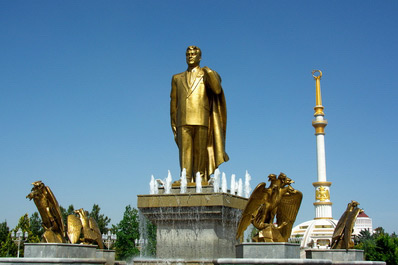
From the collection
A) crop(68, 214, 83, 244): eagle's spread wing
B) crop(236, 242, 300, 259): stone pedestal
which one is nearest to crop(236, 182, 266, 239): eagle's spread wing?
crop(236, 242, 300, 259): stone pedestal

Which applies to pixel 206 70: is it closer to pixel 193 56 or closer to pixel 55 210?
pixel 193 56

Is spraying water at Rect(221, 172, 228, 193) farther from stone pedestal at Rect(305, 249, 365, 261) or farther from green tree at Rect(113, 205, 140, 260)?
green tree at Rect(113, 205, 140, 260)

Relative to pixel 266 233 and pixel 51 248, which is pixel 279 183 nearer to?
pixel 266 233

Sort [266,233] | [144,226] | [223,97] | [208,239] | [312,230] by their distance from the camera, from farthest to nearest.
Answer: [312,230]
[223,97]
[144,226]
[208,239]
[266,233]

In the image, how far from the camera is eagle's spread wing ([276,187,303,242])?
34.7 ft

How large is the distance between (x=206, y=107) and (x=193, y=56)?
1456 mm

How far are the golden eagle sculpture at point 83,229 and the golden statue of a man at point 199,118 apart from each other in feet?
8.96

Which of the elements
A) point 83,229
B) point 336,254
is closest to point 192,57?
point 83,229

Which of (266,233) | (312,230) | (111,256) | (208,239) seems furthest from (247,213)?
(312,230)

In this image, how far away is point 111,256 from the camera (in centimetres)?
1214

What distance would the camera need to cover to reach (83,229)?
11648mm

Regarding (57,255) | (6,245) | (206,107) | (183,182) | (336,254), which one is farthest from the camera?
(6,245)

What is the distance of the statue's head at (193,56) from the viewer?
13.2 metres

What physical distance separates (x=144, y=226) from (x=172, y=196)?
1.30m
